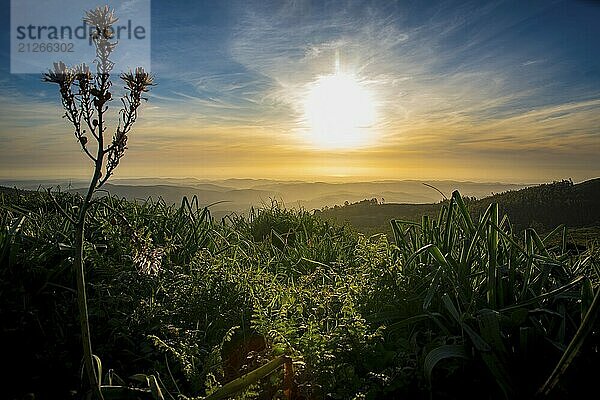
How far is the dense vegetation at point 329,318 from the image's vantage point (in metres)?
2.45

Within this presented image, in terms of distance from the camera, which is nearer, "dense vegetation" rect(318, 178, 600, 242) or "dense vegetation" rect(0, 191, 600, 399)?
"dense vegetation" rect(0, 191, 600, 399)

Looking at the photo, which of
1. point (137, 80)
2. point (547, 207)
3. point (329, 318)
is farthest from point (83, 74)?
point (547, 207)

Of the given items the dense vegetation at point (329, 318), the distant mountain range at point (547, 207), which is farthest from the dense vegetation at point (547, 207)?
the dense vegetation at point (329, 318)

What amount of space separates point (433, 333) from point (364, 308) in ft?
1.47

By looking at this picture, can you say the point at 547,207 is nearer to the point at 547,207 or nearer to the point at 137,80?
the point at 547,207

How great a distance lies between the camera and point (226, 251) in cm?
466

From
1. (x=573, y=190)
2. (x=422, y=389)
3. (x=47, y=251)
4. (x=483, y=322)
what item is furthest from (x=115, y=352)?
(x=573, y=190)

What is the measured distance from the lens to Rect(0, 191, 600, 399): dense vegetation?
245cm

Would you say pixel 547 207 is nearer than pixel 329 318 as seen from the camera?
No

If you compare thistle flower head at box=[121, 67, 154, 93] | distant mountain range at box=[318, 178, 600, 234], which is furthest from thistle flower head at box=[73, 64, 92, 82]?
distant mountain range at box=[318, 178, 600, 234]

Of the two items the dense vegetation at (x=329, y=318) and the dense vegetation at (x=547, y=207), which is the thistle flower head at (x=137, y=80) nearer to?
the dense vegetation at (x=329, y=318)

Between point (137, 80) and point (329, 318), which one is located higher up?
point (137, 80)

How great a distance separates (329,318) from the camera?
2.66m

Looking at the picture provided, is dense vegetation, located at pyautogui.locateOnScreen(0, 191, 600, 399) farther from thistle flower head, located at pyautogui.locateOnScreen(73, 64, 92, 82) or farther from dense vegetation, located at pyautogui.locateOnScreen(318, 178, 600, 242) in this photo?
dense vegetation, located at pyautogui.locateOnScreen(318, 178, 600, 242)
